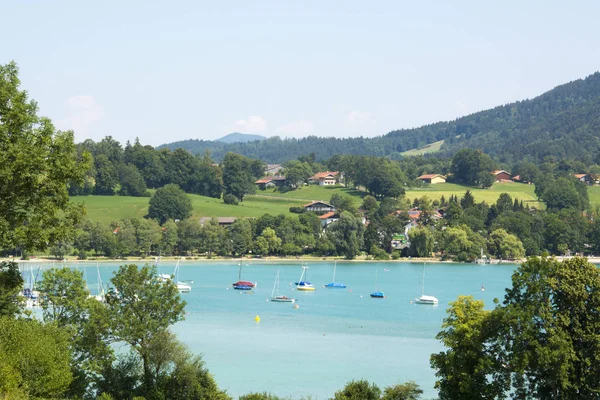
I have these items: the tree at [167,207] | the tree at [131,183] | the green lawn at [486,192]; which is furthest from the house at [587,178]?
the tree at [167,207]

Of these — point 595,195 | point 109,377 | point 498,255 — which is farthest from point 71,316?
point 595,195

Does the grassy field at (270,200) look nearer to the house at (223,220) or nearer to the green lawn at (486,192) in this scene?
the green lawn at (486,192)

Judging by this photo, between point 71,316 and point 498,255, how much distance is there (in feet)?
286

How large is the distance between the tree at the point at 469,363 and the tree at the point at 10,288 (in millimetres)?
11802

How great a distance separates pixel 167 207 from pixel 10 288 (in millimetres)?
94445

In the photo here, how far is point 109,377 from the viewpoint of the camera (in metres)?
27.3

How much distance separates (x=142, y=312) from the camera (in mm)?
28000

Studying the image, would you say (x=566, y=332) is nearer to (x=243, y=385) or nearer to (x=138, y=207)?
(x=243, y=385)

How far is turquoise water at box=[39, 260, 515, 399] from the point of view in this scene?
135 ft

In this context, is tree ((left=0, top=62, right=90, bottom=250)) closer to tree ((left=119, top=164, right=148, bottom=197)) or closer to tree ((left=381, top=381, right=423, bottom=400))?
tree ((left=381, top=381, right=423, bottom=400))

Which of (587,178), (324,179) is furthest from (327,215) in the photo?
(587,178)

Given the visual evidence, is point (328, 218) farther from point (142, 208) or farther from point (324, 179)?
point (324, 179)

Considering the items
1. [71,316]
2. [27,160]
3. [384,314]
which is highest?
[27,160]

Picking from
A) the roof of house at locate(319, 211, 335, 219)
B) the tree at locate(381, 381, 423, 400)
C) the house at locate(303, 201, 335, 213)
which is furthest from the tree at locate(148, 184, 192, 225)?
the tree at locate(381, 381, 423, 400)
